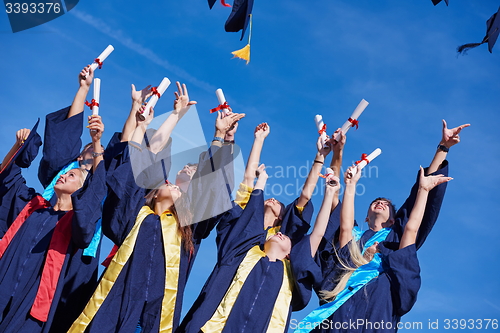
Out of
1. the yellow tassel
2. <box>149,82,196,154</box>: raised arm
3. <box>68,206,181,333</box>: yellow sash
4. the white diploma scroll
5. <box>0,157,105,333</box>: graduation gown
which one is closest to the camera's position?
<box>68,206,181,333</box>: yellow sash

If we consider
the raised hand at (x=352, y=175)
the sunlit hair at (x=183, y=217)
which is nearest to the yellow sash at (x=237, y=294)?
the sunlit hair at (x=183, y=217)

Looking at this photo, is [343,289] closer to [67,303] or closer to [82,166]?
[67,303]

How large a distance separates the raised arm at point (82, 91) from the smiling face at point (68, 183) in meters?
0.71

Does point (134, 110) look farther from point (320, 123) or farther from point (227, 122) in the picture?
point (320, 123)

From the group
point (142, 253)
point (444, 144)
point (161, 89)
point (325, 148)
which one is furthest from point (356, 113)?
point (142, 253)

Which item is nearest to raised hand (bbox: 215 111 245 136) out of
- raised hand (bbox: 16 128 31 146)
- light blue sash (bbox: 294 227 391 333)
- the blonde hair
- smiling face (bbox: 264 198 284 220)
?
smiling face (bbox: 264 198 284 220)

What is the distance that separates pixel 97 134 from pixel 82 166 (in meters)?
0.94

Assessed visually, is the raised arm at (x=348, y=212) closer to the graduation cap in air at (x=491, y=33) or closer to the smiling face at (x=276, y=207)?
the smiling face at (x=276, y=207)

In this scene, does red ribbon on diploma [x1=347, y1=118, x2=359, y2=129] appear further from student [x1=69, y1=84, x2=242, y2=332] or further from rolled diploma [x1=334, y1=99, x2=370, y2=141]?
student [x1=69, y1=84, x2=242, y2=332]

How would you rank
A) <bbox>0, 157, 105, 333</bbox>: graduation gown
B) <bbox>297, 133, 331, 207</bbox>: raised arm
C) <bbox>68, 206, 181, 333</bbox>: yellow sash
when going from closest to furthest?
<bbox>68, 206, 181, 333</bbox>: yellow sash
<bbox>0, 157, 105, 333</bbox>: graduation gown
<bbox>297, 133, 331, 207</bbox>: raised arm

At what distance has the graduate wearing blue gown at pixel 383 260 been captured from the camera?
4.93 m

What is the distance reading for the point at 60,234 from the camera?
5.20 m

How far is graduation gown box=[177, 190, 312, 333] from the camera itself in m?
4.92

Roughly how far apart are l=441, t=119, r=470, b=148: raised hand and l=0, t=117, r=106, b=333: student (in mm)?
3036
